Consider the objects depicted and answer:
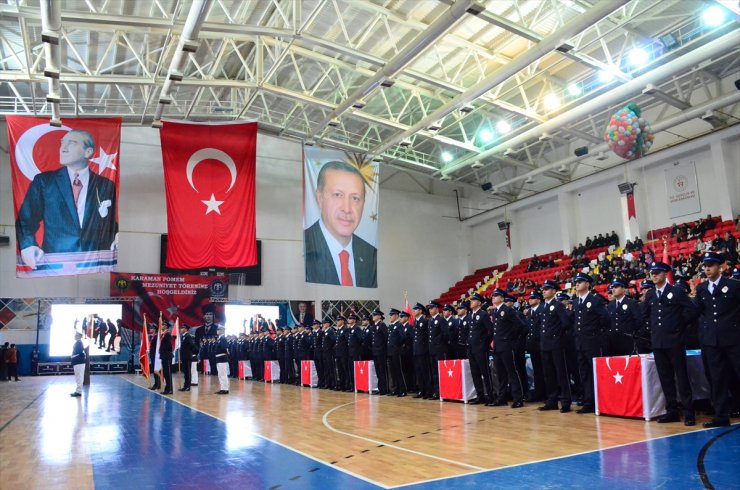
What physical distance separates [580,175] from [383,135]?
6.99 m

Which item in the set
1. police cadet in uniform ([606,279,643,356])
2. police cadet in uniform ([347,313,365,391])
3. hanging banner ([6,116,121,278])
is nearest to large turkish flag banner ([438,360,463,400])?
police cadet in uniform ([606,279,643,356])

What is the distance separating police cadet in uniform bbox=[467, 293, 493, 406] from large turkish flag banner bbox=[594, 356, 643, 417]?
5.82ft

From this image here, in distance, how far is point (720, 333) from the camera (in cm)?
500

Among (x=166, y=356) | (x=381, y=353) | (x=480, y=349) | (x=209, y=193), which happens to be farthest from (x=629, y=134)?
(x=209, y=193)

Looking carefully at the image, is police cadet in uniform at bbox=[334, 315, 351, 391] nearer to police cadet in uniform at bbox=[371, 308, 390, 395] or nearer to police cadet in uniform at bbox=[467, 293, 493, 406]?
police cadet in uniform at bbox=[371, 308, 390, 395]

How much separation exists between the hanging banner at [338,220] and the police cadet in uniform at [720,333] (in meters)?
11.6

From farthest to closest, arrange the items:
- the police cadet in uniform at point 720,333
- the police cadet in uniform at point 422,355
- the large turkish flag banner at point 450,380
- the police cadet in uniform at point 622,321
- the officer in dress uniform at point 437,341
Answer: the police cadet in uniform at point 422,355, the officer in dress uniform at point 437,341, the large turkish flag banner at point 450,380, the police cadet in uniform at point 622,321, the police cadet in uniform at point 720,333

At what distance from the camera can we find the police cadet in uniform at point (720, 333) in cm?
495

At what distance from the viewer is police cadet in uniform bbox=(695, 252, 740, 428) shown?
16.2 ft

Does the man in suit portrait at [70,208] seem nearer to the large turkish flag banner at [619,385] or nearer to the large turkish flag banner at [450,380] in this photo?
the large turkish flag banner at [450,380]

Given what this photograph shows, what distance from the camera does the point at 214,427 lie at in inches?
247

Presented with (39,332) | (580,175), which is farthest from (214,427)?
(580,175)

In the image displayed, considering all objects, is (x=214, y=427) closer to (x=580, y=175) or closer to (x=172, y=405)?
(x=172, y=405)

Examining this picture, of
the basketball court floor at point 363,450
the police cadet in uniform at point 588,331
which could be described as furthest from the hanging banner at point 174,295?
the police cadet in uniform at point 588,331
